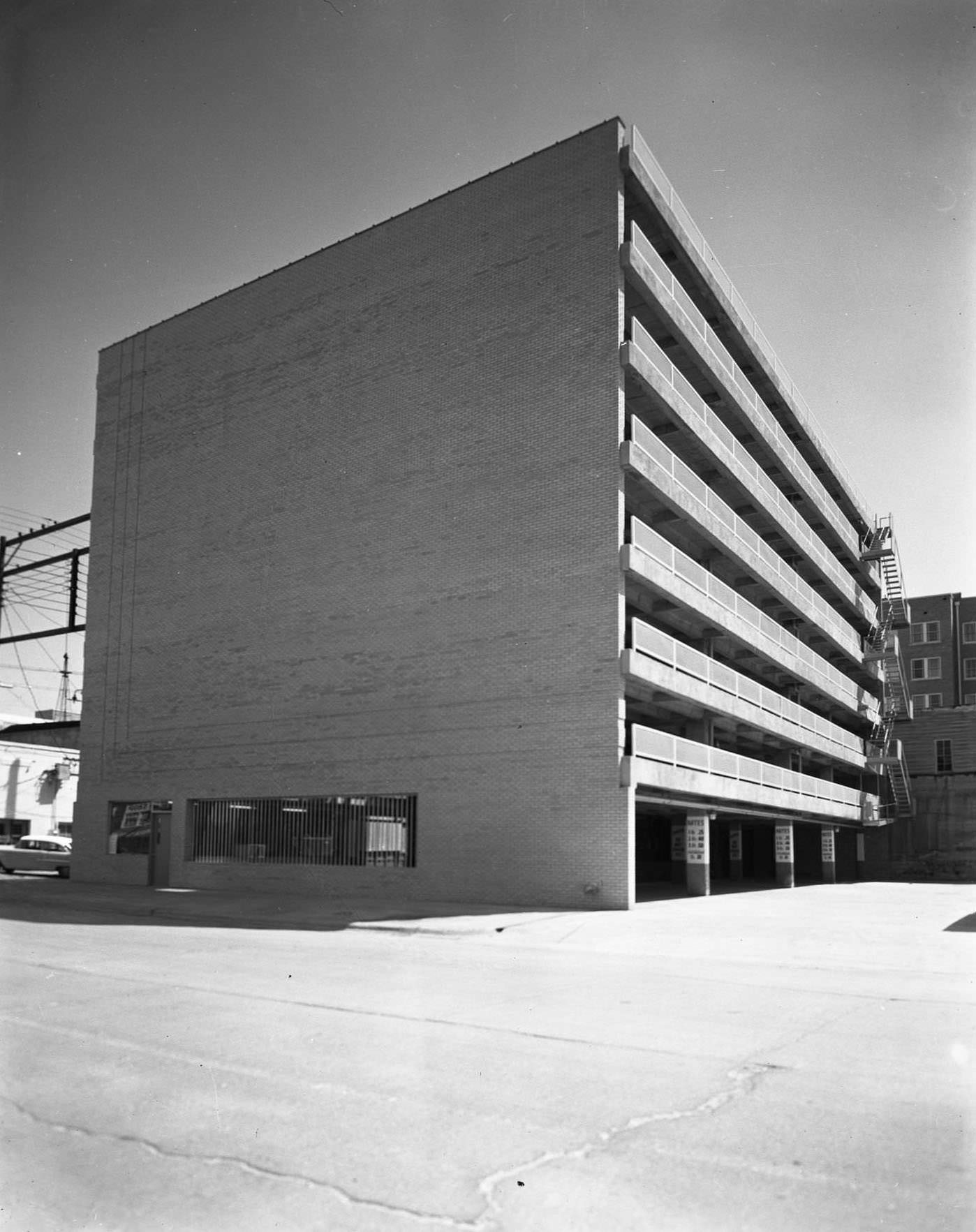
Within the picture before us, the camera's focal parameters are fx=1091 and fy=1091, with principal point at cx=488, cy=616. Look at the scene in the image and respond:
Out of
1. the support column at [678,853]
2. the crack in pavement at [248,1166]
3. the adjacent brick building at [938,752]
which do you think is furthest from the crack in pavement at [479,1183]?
the adjacent brick building at [938,752]

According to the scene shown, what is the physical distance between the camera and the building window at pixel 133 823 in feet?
106

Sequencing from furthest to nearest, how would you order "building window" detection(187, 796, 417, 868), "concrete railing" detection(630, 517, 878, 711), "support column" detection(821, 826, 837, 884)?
"support column" detection(821, 826, 837, 884), "building window" detection(187, 796, 417, 868), "concrete railing" detection(630, 517, 878, 711)

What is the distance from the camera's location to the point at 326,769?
28.3m

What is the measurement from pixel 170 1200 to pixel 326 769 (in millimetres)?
23918

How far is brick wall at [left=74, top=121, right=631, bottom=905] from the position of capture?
24734 millimetres

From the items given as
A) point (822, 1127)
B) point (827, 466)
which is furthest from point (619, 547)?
point (827, 466)

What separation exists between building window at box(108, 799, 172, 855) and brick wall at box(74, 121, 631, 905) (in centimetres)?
39

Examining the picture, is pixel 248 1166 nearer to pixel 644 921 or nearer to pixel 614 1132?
pixel 614 1132

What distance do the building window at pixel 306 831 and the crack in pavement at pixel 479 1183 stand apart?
20.5m

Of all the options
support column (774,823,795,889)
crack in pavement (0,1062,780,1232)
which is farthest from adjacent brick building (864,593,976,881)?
crack in pavement (0,1062,780,1232)

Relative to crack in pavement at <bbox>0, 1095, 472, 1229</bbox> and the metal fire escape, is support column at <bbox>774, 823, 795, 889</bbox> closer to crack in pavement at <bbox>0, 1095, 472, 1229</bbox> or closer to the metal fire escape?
the metal fire escape

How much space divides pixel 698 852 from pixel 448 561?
10661 millimetres

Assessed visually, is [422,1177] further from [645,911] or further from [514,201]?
[514,201]

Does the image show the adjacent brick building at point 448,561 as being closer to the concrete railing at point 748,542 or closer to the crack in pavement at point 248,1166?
the concrete railing at point 748,542
